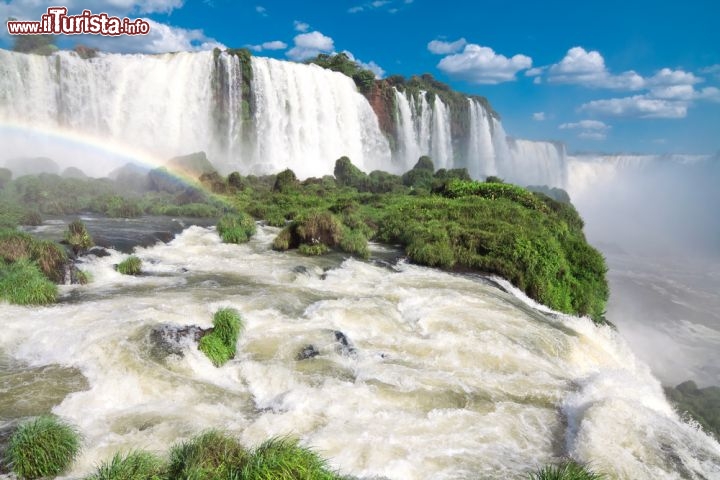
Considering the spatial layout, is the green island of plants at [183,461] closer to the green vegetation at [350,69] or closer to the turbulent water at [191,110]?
the turbulent water at [191,110]

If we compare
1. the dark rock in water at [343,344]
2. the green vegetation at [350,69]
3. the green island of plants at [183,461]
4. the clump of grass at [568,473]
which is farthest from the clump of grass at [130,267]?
the green vegetation at [350,69]

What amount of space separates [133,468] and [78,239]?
1085cm

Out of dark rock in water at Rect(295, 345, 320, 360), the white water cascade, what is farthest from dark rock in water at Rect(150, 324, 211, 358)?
the white water cascade

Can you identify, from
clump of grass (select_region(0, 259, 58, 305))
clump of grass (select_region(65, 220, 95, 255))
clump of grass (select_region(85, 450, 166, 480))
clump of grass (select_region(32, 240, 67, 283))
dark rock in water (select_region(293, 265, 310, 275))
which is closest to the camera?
clump of grass (select_region(85, 450, 166, 480))

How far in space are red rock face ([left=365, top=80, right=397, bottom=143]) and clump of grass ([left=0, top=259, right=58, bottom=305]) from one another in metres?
47.9

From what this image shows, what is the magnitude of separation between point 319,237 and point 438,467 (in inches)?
447

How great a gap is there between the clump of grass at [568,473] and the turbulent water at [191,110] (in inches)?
1528

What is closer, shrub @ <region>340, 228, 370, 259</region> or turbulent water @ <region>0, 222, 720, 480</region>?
turbulent water @ <region>0, 222, 720, 480</region>

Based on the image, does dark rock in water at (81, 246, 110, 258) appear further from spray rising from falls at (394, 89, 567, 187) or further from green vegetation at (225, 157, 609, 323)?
spray rising from falls at (394, 89, 567, 187)

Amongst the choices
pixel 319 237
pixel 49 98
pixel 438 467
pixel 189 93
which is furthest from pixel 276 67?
pixel 438 467

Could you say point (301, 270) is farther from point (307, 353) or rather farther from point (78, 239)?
point (78, 239)

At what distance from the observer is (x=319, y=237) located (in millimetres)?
16234

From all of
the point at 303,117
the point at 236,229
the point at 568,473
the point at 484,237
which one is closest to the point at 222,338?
the point at 568,473

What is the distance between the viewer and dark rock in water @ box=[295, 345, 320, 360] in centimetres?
792
